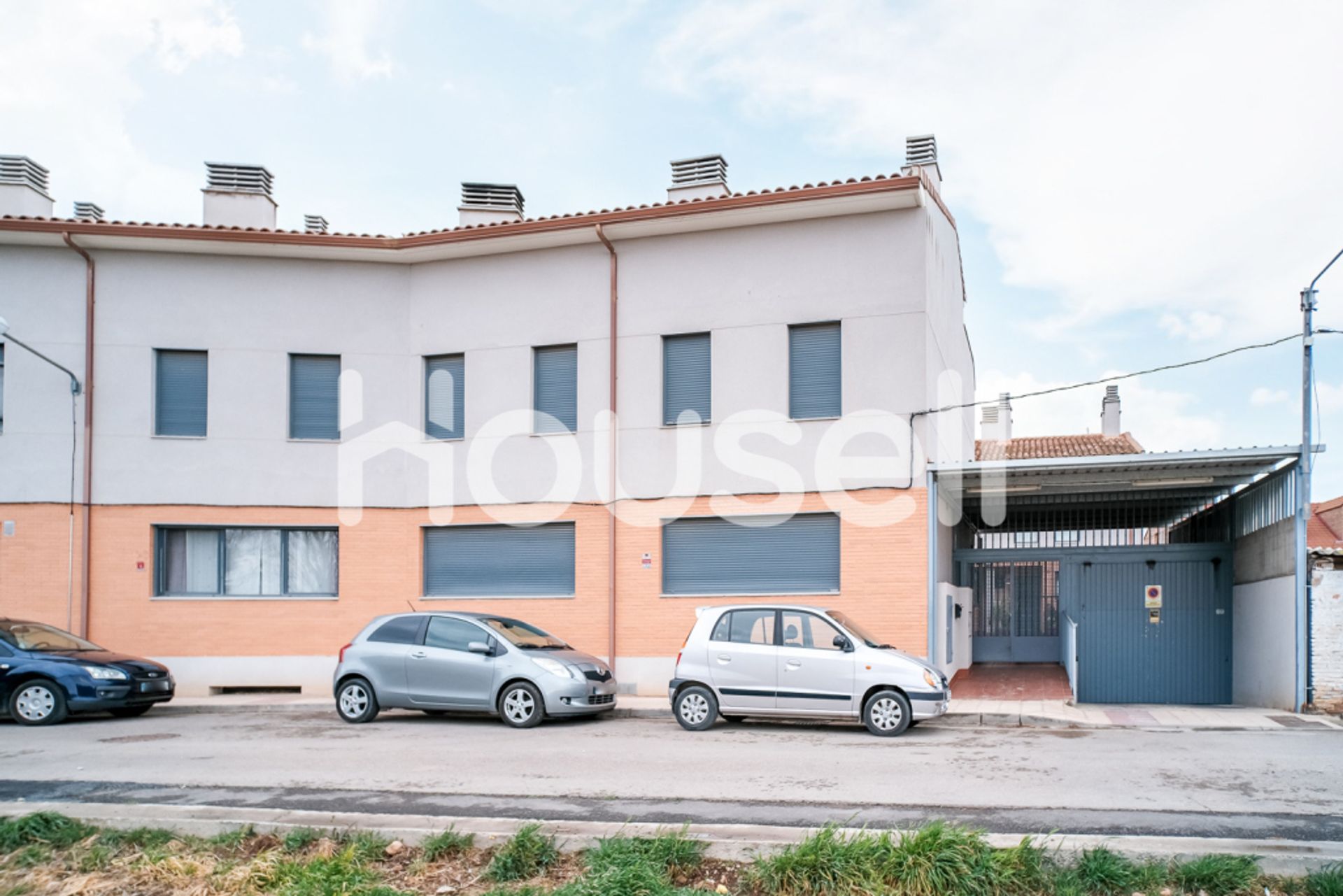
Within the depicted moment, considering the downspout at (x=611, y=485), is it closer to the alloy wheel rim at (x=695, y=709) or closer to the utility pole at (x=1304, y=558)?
the alloy wheel rim at (x=695, y=709)

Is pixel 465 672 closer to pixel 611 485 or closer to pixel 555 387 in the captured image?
pixel 611 485

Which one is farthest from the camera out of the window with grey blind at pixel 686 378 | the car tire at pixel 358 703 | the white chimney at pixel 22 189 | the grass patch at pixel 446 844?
the white chimney at pixel 22 189

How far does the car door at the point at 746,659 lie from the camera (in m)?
13.6

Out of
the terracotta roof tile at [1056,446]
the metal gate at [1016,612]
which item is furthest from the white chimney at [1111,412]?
the metal gate at [1016,612]

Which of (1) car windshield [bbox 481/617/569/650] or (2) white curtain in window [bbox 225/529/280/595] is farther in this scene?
(2) white curtain in window [bbox 225/529/280/595]

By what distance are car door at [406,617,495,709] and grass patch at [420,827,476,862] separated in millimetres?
7163

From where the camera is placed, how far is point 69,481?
18.4m

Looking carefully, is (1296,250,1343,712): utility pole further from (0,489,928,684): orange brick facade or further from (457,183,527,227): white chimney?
(457,183,527,227): white chimney

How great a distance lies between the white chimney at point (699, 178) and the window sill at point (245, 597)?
882 cm

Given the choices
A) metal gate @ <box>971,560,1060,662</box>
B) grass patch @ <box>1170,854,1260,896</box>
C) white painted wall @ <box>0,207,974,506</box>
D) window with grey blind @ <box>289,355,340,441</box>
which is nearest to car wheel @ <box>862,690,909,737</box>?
white painted wall @ <box>0,207,974,506</box>

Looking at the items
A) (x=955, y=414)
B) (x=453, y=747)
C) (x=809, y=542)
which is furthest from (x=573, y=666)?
(x=955, y=414)

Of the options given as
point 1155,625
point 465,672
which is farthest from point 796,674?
point 1155,625

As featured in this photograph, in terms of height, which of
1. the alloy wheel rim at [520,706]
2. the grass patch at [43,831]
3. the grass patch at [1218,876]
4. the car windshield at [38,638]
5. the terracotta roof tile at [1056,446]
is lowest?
the alloy wheel rim at [520,706]

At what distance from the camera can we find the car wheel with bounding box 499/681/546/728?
14117 millimetres
